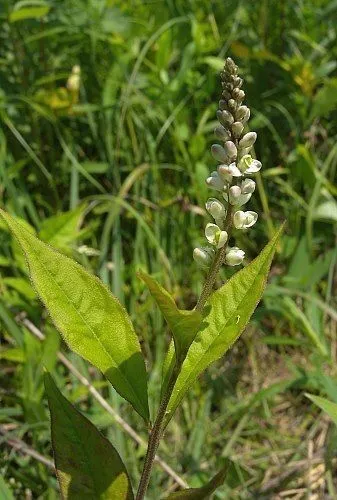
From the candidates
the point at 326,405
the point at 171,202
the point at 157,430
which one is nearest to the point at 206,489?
the point at 157,430

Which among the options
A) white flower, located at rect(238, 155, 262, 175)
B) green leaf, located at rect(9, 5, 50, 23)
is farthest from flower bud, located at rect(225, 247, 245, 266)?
green leaf, located at rect(9, 5, 50, 23)

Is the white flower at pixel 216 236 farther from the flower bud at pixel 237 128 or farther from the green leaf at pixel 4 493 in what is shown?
the green leaf at pixel 4 493

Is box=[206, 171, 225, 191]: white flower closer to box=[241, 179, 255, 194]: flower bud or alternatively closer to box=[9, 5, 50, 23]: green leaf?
box=[241, 179, 255, 194]: flower bud

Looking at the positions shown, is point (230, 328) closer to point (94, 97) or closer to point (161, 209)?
point (161, 209)

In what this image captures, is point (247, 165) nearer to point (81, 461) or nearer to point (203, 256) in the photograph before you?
point (203, 256)

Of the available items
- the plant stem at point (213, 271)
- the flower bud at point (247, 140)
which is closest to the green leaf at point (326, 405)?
the plant stem at point (213, 271)

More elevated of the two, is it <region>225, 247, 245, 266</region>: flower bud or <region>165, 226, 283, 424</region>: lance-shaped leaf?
<region>225, 247, 245, 266</region>: flower bud
